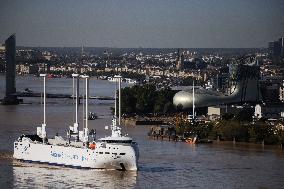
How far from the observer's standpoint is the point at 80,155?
47.0 ft

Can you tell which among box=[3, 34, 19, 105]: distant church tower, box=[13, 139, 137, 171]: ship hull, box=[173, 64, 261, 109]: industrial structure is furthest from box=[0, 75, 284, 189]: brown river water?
box=[3, 34, 19, 105]: distant church tower

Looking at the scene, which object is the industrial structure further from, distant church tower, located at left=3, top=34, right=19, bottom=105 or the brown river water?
the brown river water

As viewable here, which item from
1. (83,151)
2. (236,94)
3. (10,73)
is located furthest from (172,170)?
(10,73)

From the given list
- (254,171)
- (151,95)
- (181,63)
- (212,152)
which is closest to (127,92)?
(151,95)

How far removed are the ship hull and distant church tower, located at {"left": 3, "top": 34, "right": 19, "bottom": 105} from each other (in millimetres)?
15811

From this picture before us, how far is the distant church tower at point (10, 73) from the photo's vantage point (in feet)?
103

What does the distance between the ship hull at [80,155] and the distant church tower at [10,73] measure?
15.8m

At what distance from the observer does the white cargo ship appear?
1396cm

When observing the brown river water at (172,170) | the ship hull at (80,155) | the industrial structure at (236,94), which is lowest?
the brown river water at (172,170)

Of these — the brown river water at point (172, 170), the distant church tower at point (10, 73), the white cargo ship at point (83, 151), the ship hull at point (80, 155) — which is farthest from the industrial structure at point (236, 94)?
the ship hull at point (80, 155)

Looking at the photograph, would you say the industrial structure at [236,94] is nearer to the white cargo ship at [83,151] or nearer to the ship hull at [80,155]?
the white cargo ship at [83,151]

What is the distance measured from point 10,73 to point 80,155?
22.7 m

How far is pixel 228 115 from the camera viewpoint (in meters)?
21.7

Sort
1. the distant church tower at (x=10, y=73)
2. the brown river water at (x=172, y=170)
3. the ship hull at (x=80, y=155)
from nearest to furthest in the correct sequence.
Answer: the brown river water at (x=172, y=170) → the ship hull at (x=80, y=155) → the distant church tower at (x=10, y=73)
